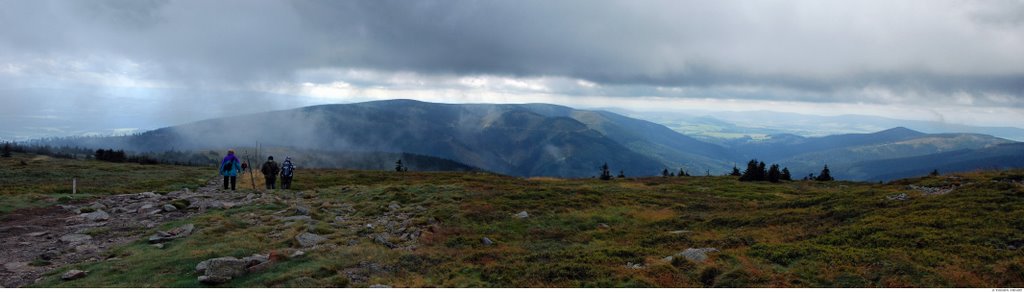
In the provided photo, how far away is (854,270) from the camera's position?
15.3m

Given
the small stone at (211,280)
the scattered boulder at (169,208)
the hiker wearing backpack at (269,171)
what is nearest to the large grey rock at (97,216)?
the scattered boulder at (169,208)

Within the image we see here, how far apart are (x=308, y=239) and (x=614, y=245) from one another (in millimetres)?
13268

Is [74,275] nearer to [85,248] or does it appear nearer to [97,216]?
[85,248]

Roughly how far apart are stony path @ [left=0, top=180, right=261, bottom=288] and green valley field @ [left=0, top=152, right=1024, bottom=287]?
0.88 m

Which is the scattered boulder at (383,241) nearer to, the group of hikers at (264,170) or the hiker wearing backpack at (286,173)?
the group of hikers at (264,170)

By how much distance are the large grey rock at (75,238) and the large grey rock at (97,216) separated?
4717 mm

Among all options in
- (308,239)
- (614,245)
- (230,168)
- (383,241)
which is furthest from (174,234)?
(230,168)

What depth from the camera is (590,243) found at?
23.7 meters

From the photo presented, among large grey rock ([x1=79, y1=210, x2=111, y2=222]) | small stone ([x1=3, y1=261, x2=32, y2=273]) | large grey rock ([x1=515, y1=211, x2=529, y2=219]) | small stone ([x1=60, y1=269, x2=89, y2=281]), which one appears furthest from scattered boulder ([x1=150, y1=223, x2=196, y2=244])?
large grey rock ([x1=515, y1=211, x2=529, y2=219])

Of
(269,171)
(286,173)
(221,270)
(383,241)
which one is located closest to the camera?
(221,270)

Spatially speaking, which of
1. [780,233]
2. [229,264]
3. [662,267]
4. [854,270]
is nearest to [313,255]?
[229,264]

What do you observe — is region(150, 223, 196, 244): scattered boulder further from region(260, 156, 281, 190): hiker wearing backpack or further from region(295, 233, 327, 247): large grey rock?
region(260, 156, 281, 190): hiker wearing backpack

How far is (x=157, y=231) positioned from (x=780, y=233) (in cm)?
2859

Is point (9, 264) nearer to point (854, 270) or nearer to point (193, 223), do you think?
point (193, 223)
